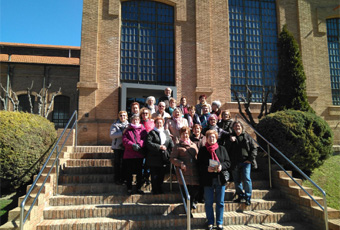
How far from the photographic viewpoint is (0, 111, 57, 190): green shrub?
239 inches

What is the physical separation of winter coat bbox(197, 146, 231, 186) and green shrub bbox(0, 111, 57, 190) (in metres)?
4.31

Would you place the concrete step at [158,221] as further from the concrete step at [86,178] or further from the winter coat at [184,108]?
the winter coat at [184,108]

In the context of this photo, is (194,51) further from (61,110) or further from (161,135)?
(61,110)

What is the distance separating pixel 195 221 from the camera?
510cm

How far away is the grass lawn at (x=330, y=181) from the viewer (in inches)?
284

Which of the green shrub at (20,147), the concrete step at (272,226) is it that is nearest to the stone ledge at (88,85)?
the green shrub at (20,147)

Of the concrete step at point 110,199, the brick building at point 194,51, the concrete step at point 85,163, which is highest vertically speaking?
the brick building at point 194,51

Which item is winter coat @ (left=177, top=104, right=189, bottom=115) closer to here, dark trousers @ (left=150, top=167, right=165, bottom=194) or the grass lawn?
dark trousers @ (left=150, top=167, right=165, bottom=194)

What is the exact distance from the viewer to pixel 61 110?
69.2ft

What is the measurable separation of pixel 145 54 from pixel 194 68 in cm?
245

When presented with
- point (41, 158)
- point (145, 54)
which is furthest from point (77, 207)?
point (145, 54)

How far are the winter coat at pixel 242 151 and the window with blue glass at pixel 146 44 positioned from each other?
22.3ft

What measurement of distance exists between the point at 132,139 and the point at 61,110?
57.4ft

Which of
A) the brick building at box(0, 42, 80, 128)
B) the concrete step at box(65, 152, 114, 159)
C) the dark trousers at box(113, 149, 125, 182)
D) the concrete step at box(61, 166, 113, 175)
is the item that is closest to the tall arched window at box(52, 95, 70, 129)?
Answer: the brick building at box(0, 42, 80, 128)
